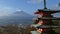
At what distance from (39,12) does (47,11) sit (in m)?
0.43

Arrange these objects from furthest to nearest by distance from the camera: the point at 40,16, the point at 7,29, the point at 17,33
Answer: the point at 7,29 → the point at 17,33 → the point at 40,16

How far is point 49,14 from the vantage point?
7809mm

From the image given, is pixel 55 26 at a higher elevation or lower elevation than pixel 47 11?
lower

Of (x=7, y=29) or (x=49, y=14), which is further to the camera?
(x=7, y=29)

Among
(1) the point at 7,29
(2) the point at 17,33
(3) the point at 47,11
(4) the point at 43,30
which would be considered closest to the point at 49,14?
(3) the point at 47,11

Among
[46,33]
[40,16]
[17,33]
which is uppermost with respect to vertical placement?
[40,16]

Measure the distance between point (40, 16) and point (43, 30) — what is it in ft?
2.06

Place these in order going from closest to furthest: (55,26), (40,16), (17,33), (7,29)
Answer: (55,26)
(40,16)
(17,33)
(7,29)

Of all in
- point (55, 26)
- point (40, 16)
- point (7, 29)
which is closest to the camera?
point (55, 26)

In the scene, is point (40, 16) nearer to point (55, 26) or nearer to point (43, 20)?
point (43, 20)

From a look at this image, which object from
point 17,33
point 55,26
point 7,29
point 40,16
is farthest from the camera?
point 7,29

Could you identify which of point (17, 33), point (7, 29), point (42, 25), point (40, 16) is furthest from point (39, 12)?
point (7, 29)

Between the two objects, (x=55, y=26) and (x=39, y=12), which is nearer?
(x=55, y=26)

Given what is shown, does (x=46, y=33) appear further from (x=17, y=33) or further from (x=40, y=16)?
(x=17, y=33)
